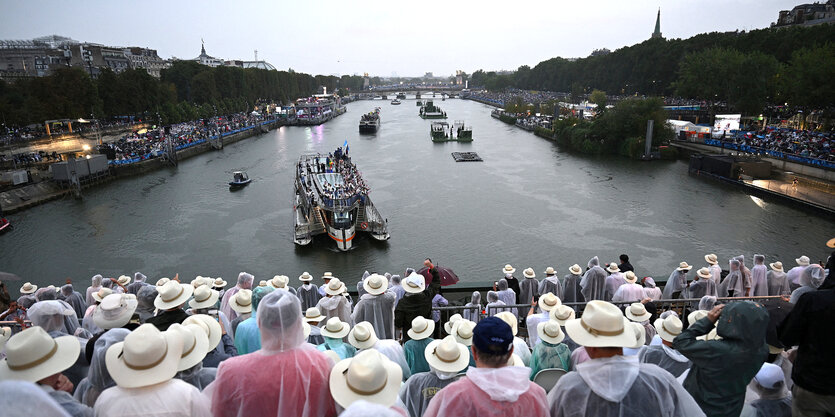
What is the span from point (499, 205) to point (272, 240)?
1440 centimetres

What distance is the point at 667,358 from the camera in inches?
161

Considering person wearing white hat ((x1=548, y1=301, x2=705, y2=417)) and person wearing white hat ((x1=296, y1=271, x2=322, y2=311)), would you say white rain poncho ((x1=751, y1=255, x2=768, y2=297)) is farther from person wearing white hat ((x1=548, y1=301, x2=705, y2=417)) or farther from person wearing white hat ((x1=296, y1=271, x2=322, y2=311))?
person wearing white hat ((x1=296, y1=271, x2=322, y2=311))

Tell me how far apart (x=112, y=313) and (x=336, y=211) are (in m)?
17.3

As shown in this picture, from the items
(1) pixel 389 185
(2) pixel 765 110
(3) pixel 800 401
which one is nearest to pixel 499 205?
(1) pixel 389 185

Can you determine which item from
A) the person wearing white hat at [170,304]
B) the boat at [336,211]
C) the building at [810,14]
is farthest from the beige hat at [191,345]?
the building at [810,14]

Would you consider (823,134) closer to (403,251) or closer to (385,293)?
(403,251)

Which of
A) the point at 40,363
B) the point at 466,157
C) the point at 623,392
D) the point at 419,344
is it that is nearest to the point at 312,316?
the point at 419,344

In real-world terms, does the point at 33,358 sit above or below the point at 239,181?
→ above

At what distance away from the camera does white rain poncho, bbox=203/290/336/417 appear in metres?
2.67

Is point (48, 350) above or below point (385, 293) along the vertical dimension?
above

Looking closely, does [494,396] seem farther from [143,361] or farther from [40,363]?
[40,363]

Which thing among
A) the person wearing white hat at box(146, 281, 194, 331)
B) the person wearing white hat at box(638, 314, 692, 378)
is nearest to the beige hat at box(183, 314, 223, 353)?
the person wearing white hat at box(146, 281, 194, 331)

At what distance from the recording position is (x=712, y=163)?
3319 centimetres

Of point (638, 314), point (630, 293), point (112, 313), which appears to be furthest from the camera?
point (630, 293)
